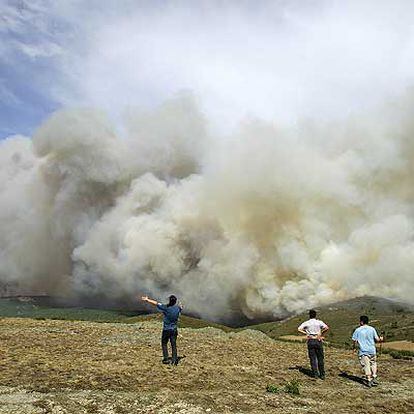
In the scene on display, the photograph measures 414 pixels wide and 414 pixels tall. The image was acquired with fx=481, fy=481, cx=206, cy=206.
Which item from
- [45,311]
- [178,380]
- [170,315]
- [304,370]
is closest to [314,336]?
[304,370]

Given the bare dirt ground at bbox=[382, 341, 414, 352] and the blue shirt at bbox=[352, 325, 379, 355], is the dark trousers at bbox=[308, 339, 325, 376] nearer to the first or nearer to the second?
the blue shirt at bbox=[352, 325, 379, 355]

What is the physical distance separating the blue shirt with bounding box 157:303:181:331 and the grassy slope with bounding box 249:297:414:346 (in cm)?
5371

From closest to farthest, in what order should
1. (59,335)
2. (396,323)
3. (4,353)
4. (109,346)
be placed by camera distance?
(4,353), (109,346), (59,335), (396,323)

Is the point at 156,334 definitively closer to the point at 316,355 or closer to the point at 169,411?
the point at 316,355

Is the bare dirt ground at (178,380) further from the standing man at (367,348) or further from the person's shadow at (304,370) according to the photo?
the standing man at (367,348)

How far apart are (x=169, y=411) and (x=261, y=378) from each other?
24.6ft

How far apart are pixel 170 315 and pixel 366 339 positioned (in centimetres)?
871

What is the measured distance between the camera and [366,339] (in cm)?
2072

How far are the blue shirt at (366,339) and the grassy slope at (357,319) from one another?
168ft

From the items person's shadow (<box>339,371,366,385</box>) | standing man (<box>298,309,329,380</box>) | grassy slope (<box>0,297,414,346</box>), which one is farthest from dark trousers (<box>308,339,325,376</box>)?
grassy slope (<box>0,297,414,346</box>)

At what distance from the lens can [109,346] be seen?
30.6 m

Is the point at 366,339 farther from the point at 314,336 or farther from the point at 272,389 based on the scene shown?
the point at 272,389

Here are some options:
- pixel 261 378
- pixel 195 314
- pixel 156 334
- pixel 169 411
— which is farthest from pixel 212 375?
pixel 195 314

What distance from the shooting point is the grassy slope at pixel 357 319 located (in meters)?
79.2
